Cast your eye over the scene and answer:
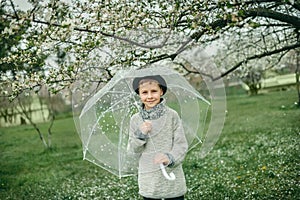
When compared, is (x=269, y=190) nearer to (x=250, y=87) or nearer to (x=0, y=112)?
(x=0, y=112)

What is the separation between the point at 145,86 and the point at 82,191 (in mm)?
5085

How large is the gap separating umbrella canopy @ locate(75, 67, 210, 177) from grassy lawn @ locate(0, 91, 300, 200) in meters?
2.81

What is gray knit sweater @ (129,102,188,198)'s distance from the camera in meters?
4.23

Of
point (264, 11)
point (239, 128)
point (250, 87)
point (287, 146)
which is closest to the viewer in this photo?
point (264, 11)

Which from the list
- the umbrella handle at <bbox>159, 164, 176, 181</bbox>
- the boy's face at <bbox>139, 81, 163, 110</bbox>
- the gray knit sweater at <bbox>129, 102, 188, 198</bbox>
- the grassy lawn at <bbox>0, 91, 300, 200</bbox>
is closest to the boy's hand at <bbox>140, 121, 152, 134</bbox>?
the gray knit sweater at <bbox>129, 102, 188, 198</bbox>

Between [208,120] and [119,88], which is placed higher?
[119,88]

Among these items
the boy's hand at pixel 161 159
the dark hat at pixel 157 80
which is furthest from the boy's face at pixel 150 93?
the boy's hand at pixel 161 159

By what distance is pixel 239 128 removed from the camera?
16375 millimetres

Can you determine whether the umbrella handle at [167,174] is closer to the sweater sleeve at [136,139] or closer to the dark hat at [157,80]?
the sweater sleeve at [136,139]

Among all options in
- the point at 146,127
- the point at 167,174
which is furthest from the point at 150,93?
the point at 167,174

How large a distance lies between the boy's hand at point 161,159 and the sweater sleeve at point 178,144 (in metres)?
0.05

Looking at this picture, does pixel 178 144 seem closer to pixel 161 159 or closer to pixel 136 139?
pixel 161 159

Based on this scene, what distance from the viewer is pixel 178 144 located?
427cm

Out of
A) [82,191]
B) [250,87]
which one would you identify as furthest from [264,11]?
[250,87]
